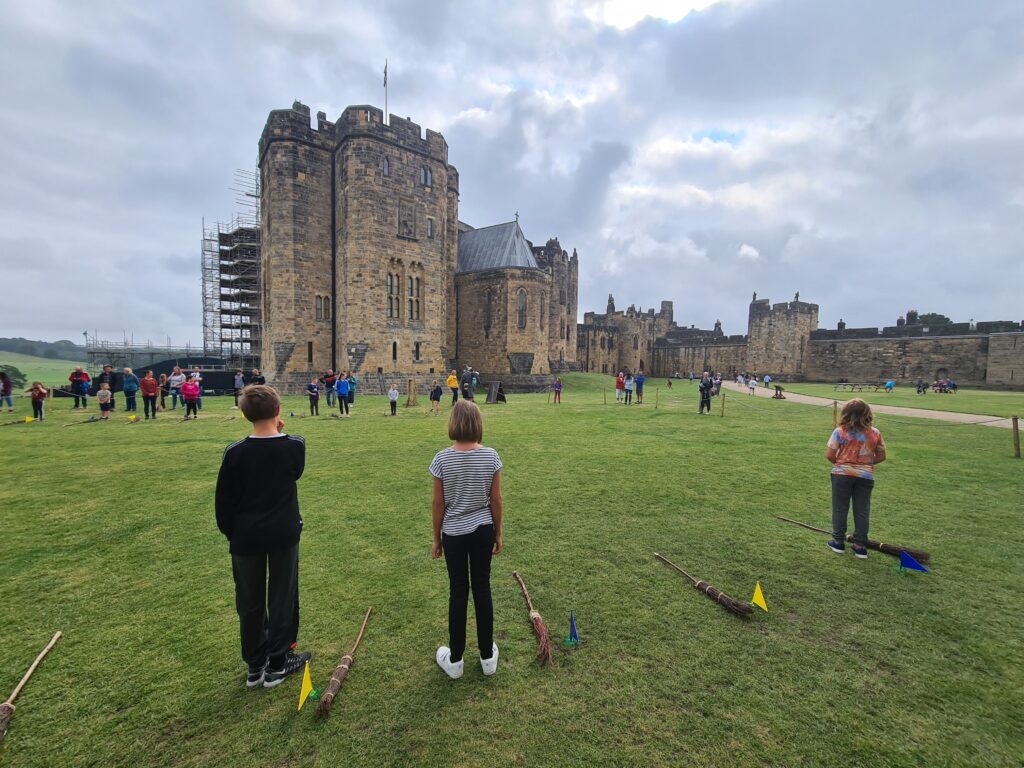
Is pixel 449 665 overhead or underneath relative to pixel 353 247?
underneath

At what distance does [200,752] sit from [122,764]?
1.20 feet

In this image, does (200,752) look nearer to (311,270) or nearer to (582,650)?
(582,650)

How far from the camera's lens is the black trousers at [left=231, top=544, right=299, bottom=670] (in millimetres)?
2828

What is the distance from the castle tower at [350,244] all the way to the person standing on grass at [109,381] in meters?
6.72

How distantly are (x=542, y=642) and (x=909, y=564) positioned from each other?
389cm

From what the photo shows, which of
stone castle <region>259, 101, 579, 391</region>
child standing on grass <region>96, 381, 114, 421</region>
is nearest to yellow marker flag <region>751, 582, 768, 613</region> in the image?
child standing on grass <region>96, 381, 114, 421</region>

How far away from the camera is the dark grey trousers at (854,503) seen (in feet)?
15.8

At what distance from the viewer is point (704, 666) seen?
310cm

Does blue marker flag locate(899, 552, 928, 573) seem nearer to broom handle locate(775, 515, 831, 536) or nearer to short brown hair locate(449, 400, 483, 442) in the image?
broom handle locate(775, 515, 831, 536)

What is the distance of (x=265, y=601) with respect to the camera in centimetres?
300

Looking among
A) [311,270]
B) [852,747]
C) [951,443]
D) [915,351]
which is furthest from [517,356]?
[915,351]

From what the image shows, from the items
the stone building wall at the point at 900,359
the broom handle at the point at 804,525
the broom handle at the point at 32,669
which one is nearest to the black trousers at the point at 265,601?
the broom handle at the point at 32,669

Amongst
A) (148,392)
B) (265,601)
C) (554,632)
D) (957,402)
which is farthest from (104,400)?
(957,402)

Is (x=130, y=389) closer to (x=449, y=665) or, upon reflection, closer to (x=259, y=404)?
(x=259, y=404)
